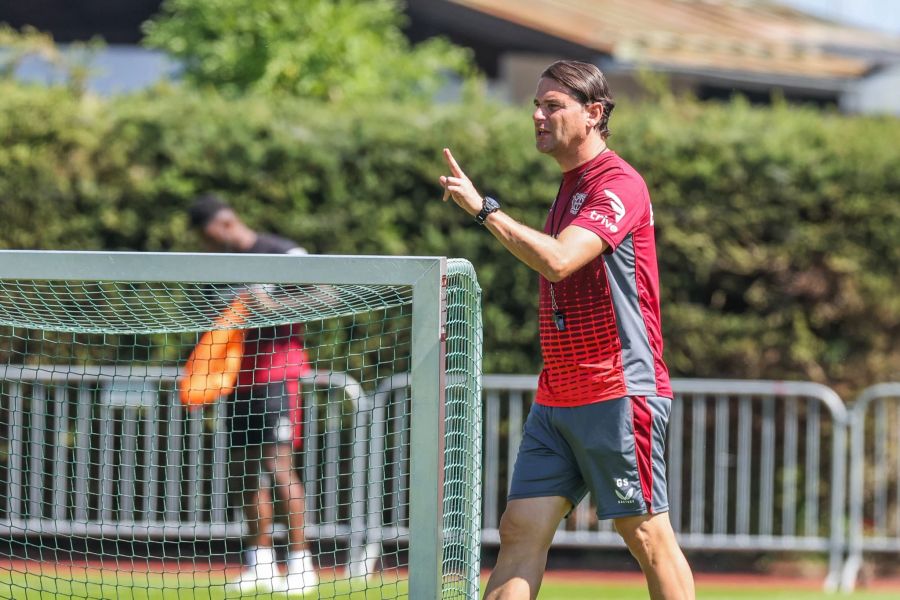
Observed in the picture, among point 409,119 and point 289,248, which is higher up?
point 409,119

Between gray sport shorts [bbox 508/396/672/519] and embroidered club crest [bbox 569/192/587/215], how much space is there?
65cm

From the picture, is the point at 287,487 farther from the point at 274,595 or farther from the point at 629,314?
the point at 629,314

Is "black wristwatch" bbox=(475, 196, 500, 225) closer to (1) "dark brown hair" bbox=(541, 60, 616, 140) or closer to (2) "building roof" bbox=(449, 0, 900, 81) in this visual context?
(1) "dark brown hair" bbox=(541, 60, 616, 140)

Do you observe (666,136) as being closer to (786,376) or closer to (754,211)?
(754,211)

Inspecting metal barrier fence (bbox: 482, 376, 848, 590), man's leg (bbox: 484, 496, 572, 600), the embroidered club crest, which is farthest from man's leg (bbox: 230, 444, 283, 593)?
the embroidered club crest

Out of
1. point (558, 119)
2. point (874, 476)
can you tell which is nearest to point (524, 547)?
point (558, 119)

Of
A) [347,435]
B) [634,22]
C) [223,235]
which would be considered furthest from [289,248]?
[634,22]

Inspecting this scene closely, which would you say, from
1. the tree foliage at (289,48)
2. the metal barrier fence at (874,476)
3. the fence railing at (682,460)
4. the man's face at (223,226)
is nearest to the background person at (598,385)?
the man's face at (223,226)

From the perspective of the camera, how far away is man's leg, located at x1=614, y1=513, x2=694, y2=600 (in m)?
4.55

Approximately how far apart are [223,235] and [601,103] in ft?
11.6

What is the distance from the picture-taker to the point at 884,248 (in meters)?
8.81

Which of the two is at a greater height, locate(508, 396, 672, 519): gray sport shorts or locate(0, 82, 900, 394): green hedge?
locate(0, 82, 900, 394): green hedge

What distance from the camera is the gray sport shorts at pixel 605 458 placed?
452cm

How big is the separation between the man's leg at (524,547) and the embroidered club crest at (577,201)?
979 mm
